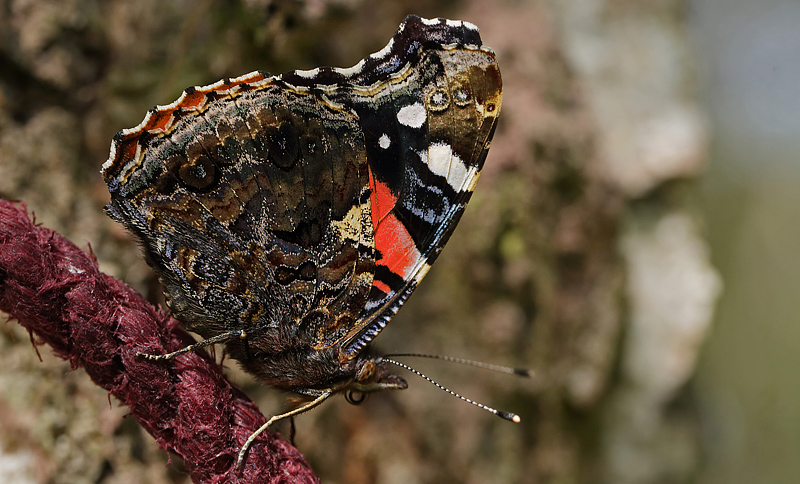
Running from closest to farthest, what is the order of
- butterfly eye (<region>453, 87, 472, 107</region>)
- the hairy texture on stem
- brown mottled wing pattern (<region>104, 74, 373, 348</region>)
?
1. the hairy texture on stem
2. brown mottled wing pattern (<region>104, 74, 373, 348</region>)
3. butterfly eye (<region>453, 87, 472, 107</region>)

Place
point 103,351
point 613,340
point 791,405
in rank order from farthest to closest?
point 791,405 < point 613,340 < point 103,351

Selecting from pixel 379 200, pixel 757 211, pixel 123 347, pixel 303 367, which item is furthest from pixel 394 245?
pixel 757 211

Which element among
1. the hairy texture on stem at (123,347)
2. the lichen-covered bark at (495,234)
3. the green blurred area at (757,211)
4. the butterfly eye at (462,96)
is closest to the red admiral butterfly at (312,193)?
the butterfly eye at (462,96)

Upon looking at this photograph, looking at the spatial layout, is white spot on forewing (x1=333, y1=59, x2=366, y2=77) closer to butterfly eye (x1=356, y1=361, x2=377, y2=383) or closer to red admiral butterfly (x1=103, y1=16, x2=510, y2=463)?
red admiral butterfly (x1=103, y1=16, x2=510, y2=463)

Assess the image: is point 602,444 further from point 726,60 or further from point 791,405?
point 726,60

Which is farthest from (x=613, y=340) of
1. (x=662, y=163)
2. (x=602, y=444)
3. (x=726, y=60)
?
(x=726, y=60)

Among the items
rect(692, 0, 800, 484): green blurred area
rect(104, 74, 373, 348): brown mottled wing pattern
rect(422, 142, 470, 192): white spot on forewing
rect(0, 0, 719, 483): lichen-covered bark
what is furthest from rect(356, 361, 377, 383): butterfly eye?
rect(692, 0, 800, 484): green blurred area
